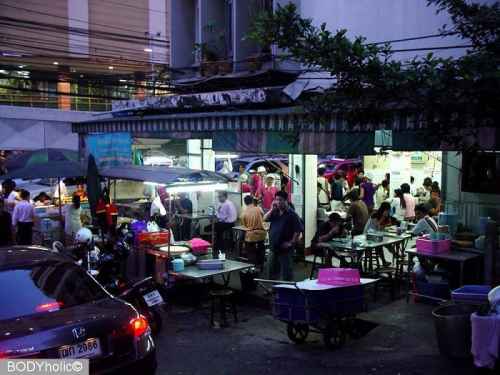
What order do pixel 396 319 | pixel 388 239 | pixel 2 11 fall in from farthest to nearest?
pixel 2 11 < pixel 388 239 < pixel 396 319

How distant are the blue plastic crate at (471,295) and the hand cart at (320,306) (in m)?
1.19

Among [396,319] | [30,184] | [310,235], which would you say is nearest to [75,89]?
[30,184]

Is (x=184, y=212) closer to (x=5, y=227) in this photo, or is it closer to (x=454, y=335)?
(x=5, y=227)

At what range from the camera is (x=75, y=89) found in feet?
110

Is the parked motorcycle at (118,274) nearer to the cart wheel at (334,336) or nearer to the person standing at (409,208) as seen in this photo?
the cart wheel at (334,336)

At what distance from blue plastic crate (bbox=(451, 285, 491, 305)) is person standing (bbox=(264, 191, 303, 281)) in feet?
10.9

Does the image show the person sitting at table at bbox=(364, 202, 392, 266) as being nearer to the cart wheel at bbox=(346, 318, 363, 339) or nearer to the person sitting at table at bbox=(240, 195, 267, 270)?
the person sitting at table at bbox=(240, 195, 267, 270)

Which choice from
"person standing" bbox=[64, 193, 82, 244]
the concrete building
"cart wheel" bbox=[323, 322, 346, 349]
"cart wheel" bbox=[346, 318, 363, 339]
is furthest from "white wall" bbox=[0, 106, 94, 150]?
"cart wheel" bbox=[323, 322, 346, 349]

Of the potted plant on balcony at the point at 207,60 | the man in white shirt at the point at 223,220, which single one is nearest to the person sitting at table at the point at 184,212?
the man in white shirt at the point at 223,220

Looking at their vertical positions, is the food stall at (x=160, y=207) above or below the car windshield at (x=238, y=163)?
below

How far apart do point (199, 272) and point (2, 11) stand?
26212 mm

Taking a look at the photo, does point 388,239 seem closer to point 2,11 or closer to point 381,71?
point 381,71

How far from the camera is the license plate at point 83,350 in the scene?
4.71 m

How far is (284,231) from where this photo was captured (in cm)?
1005
